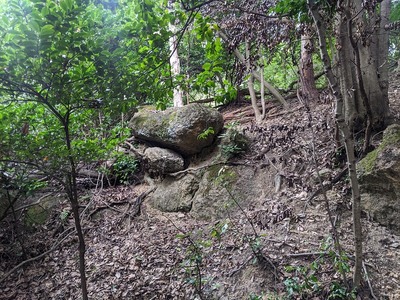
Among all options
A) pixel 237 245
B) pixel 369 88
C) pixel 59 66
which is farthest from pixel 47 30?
pixel 369 88

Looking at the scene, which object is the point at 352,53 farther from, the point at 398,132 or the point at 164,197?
the point at 164,197

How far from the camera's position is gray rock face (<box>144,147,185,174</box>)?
20.0 feet

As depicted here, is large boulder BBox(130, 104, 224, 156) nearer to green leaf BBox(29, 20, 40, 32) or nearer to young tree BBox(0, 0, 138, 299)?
young tree BBox(0, 0, 138, 299)

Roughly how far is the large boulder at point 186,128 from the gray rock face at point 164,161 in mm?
176

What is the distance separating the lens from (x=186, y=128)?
5.94 meters

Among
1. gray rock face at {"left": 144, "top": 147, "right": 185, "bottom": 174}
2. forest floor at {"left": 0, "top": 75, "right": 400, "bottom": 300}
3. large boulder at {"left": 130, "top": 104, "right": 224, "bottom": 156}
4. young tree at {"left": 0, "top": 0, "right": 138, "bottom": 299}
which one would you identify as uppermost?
young tree at {"left": 0, "top": 0, "right": 138, "bottom": 299}

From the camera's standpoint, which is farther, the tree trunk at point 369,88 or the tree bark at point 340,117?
the tree trunk at point 369,88

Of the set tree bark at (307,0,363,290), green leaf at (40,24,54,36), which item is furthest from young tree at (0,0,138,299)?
tree bark at (307,0,363,290)

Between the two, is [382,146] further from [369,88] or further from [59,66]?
[59,66]

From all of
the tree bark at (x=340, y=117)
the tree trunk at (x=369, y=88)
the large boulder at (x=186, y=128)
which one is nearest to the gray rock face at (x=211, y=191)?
the large boulder at (x=186, y=128)

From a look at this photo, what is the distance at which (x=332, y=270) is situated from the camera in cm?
294

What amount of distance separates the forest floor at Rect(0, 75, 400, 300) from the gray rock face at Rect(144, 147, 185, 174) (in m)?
0.59

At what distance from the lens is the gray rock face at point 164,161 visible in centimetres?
609

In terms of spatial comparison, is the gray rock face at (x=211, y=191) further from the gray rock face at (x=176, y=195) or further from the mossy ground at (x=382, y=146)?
the mossy ground at (x=382, y=146)
